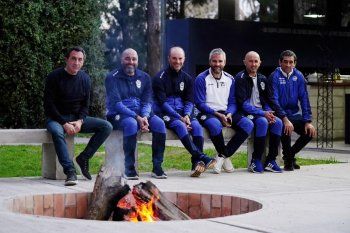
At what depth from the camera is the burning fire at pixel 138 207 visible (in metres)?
7.23

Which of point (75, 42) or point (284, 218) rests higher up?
point (75, 42)

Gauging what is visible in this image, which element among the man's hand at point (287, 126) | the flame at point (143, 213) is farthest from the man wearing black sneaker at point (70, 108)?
the flame at point (143, 213)

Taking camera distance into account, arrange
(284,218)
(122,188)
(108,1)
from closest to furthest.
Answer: (284,218), (122,188), (108,1)

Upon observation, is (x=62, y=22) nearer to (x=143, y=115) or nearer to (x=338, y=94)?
(x=338, y=94)

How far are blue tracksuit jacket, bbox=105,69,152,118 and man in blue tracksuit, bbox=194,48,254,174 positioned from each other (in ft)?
2.76

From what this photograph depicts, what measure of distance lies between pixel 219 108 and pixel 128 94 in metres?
1.34

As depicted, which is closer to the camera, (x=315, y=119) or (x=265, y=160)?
(x=265, y=160)

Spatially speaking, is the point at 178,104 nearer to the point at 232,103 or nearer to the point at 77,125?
the point at 232,103

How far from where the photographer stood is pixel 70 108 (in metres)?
10.3

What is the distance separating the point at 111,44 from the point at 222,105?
11.9 metres

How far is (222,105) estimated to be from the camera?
11.4m

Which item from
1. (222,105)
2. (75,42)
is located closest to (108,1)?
(75,42)

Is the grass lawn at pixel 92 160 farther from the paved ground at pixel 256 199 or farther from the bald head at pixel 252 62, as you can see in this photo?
the bald head at pixel 252 62

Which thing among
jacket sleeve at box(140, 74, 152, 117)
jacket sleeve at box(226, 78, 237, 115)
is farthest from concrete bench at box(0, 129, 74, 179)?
jacket sleeve at box(226, 78, 237, 115)
